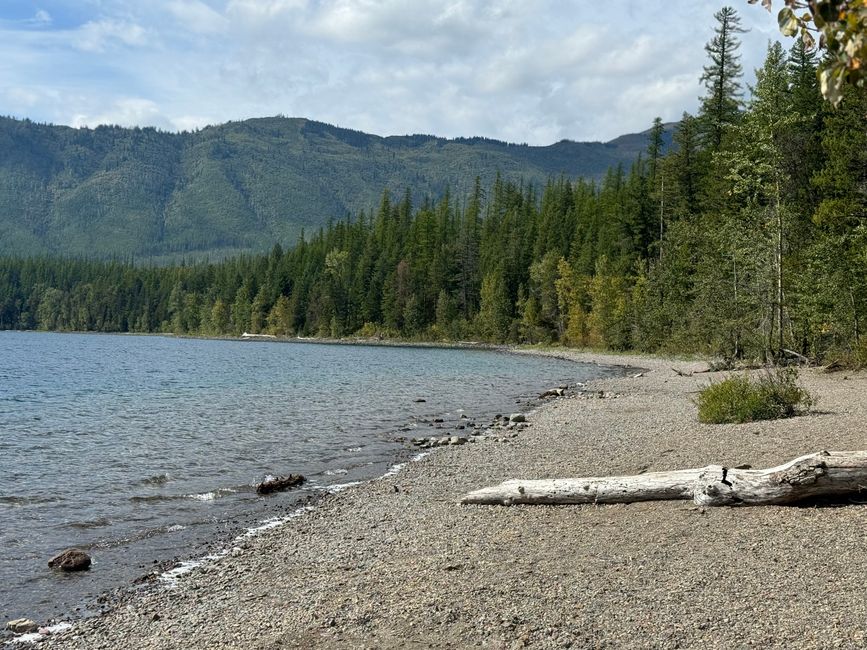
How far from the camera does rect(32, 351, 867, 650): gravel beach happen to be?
671 cm

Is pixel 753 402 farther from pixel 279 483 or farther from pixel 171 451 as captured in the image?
pixel 171 451

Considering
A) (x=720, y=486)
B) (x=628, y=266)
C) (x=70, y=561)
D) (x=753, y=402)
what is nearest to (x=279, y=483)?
(x=70, y=561)

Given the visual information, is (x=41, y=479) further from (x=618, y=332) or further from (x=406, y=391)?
(x=618, y=332)

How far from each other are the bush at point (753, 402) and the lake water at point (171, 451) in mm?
9309

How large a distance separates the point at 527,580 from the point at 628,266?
76.4 m

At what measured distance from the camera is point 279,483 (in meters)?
16.4

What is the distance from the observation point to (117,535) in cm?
1291

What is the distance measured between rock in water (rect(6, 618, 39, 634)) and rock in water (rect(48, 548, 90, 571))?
2.13 m

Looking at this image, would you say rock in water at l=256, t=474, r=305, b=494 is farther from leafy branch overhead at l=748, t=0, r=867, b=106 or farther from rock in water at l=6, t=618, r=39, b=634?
leafy branch overhead at l=748, t=0, r=867, b=106

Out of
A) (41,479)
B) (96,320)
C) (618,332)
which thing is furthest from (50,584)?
(96,320)

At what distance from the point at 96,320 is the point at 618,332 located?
6093 inches

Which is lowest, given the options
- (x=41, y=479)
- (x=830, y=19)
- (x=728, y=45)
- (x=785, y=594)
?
(x=41, y=479)

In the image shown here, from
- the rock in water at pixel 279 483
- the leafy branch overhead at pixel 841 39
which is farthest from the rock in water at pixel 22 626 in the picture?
the leafy branch overhead at pixel 841 39

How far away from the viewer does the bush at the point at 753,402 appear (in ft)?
62.7
